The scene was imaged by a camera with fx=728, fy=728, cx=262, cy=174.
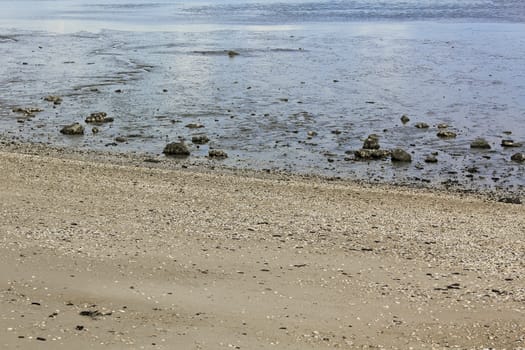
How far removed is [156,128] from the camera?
2270 cm

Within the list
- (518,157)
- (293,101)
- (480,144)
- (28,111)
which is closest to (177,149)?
(28,111)

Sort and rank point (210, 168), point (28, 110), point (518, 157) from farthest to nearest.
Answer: point (28, 110) < point (518, 157) < point (210, 168)

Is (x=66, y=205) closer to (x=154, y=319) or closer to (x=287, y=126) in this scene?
(x=154, y=319)

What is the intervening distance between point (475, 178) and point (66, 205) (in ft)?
32.3

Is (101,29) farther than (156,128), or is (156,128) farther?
(101,29)

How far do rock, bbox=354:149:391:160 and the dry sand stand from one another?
156 inches

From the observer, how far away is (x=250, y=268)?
10.2 m

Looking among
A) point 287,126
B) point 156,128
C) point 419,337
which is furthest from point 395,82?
point 419,337

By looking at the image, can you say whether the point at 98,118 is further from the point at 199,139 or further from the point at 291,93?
the point at 291,93

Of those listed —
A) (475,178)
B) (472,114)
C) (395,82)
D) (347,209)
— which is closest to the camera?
(347,209)

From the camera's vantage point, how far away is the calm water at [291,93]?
19891 millimetres

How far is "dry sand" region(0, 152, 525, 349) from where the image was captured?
8.13 meters

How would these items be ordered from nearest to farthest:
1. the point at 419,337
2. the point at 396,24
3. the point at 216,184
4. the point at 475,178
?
the point at 419,337 → the point at 216,184 → the point at 475,178 → the point at 396,24

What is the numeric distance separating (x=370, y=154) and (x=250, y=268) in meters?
9.83
